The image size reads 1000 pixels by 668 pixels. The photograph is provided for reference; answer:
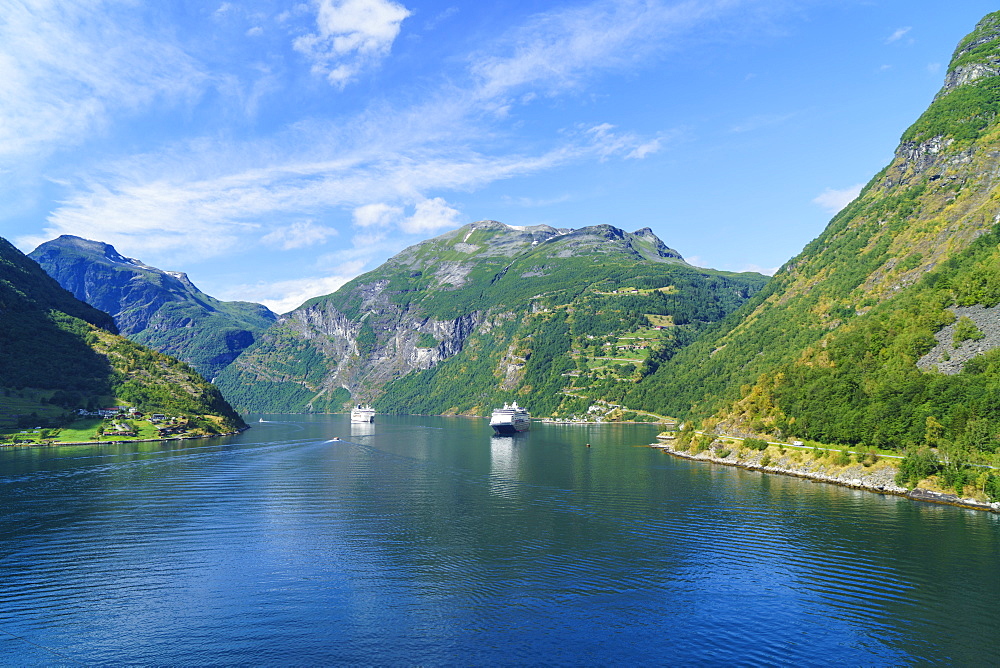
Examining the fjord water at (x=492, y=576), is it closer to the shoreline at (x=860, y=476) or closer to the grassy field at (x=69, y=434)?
the shoreline at (x=860, y=476)

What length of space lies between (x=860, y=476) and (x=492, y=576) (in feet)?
273

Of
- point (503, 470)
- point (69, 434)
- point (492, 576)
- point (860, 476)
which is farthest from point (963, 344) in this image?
point (69, 434)

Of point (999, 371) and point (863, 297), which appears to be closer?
point (999, 371)

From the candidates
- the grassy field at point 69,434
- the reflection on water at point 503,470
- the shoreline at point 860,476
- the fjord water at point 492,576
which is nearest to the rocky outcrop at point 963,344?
the shoreline at point 860,476

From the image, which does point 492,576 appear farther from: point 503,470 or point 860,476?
point 860,476

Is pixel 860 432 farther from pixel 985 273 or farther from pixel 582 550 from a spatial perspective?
pixel 582 550

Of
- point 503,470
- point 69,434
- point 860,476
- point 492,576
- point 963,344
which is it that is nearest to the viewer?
point 492,576

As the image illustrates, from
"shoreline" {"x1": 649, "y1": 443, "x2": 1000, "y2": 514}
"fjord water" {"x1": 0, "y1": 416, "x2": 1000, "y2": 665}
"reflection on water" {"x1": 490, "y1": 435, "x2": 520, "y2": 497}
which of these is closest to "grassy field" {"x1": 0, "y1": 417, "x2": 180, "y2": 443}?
"fjord water" {"x1": 0, "y1": 416, "x2": 1000, "y2": 665}

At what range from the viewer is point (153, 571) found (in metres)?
58.1

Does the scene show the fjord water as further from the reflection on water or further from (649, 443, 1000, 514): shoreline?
the reflection on water

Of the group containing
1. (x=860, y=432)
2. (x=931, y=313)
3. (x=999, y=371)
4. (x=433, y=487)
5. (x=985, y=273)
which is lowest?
(x=433, y=487)

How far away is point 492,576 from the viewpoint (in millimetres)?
57188

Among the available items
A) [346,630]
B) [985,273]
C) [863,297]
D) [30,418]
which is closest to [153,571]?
[346,630]

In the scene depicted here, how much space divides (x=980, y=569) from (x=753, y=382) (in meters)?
127
